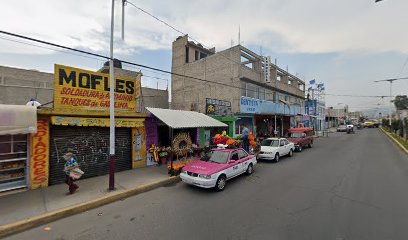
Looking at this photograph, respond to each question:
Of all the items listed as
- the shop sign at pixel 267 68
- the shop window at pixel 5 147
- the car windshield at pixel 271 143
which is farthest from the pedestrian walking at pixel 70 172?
the shop sign at pixel 267 68

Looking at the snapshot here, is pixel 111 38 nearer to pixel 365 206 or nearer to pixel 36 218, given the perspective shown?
pixel 36 218

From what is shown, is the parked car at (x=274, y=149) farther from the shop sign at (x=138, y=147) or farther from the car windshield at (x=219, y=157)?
the shop sign at (x=138, y=147)

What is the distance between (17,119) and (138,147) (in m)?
5.10

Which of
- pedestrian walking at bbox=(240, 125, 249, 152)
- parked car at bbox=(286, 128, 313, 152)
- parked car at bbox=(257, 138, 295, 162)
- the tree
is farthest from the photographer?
the tree

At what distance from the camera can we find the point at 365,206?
5836mm

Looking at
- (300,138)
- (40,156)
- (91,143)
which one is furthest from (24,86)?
(300,138)

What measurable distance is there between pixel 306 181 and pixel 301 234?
14.8ft

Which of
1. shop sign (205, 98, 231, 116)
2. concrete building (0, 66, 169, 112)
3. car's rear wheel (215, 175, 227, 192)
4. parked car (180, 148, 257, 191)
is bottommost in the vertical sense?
car's rear wheel (215, 175, 227, 192)

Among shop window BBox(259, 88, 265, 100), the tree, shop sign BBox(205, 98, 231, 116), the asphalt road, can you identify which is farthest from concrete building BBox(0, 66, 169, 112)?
the tree

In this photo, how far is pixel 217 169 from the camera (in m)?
7.54

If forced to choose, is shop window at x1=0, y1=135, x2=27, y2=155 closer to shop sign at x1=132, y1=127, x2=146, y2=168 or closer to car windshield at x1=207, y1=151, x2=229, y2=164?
shop sign at x1=132, y1=127, x2=146, y2=168

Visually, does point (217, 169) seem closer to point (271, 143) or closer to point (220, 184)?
point (220, 184)

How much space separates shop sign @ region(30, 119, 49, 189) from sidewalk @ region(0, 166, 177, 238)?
0.38m

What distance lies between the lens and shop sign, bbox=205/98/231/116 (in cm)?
1579
